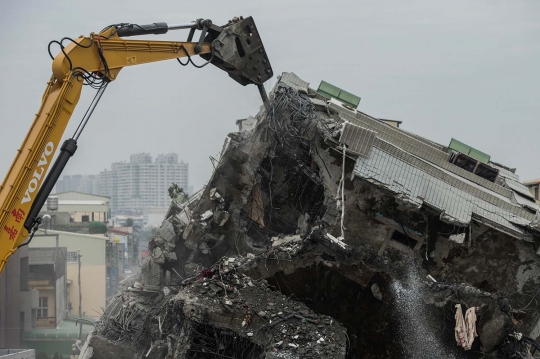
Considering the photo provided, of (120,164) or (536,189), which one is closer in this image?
(536,189)

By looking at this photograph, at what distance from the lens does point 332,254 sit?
41.2 ft

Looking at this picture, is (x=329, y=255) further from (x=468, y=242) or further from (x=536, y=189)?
(x=536, y=189)

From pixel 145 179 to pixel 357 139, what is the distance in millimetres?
146477

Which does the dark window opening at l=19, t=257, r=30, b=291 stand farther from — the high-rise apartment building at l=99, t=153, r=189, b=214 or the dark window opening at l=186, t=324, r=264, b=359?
the high-rise apartment building at l=99, t=153, r=189, b=214

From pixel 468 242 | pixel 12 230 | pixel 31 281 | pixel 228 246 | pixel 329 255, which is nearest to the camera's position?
pixel 12 230

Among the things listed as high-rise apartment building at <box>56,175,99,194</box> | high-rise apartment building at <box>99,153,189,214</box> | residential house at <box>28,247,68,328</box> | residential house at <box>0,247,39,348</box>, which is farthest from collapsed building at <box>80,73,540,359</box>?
high-rise apartment building at <box>56,175,99,194</box>

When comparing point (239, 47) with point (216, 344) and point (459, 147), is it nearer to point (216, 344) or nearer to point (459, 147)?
point (216, 344)

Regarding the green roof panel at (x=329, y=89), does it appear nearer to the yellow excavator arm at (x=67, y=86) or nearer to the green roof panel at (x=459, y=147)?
the green roof panel at (x=459, y=147)

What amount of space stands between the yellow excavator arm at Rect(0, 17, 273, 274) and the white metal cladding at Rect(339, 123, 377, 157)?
366 centimetres

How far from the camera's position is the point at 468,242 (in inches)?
656

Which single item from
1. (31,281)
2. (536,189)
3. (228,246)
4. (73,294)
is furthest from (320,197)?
(73,294)

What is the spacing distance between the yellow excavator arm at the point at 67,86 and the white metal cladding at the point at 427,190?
14.5ft

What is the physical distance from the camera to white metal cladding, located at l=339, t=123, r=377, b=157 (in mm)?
16656

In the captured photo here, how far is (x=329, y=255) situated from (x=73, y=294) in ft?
162
